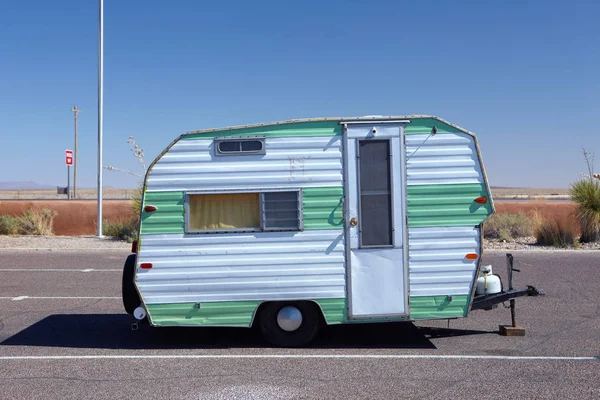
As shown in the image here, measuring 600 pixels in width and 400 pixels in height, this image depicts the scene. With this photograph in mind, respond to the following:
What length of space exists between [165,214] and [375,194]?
2.41 metres

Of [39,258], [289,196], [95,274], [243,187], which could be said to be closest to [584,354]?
[289,196]

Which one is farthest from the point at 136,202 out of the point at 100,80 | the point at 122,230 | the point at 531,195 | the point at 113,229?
the point at 531,195

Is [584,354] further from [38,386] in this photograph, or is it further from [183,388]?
[38,386]

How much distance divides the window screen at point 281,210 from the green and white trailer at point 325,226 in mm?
12

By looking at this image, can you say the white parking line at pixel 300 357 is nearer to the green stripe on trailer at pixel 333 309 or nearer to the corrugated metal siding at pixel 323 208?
the green stripe on trailer at pixel 333 309

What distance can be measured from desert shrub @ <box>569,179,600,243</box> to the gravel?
12.9 metres

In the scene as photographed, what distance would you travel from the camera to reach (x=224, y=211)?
24.6ft

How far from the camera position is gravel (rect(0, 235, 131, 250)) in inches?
728

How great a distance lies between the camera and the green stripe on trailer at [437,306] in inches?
292

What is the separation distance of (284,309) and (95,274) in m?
7.41

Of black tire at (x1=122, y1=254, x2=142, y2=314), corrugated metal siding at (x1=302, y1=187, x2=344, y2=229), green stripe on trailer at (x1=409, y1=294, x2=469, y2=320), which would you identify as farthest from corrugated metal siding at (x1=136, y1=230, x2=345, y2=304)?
green stripe on trailer at (x1=409, y1=294, x2=469, y2=320)

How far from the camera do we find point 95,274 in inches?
538

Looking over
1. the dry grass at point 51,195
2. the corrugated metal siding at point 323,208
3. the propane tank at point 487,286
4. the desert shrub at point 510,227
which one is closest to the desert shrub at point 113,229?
the desert shrub at point 510,227

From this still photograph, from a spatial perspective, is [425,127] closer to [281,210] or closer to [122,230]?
[281,210]
